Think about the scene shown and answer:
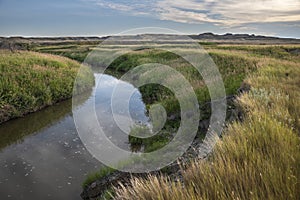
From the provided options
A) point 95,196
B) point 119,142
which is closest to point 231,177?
A: point 95,196

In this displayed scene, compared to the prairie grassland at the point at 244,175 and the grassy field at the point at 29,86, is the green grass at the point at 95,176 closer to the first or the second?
the prairie grassland at the point at 244,175

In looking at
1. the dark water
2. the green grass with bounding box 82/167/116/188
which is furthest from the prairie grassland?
the dark water

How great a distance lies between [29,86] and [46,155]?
292 inches

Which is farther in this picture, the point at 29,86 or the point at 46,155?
the point at 29,86

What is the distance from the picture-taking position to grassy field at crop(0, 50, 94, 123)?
45.1 ft

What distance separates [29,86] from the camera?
15758 mm

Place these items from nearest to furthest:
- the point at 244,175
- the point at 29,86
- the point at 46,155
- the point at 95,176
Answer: the point at 244,175 → the point at 95,176 → the point at 46,155 → the point at 29,86

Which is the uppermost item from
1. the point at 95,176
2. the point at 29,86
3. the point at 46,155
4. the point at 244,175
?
the point at 244,175

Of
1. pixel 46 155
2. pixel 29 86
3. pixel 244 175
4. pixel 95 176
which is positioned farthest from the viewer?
pixel 29 86

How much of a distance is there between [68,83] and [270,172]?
17.7m

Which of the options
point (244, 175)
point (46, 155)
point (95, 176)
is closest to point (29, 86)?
point (46, 155)

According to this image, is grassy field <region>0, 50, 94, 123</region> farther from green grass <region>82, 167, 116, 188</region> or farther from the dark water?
green grass <region>82, 167, 116, 188</region>

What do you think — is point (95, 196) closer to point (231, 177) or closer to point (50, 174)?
point (50, 174)

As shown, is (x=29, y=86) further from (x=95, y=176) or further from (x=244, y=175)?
(x=244, y=175)
